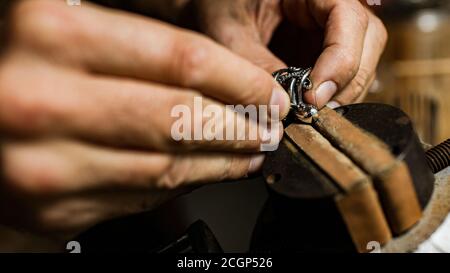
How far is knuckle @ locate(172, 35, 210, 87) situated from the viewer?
604 mm

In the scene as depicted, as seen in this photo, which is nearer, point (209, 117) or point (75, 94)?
point (75, 94)

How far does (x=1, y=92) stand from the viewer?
1.77ft

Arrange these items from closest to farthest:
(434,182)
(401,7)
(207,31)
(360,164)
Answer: (360,164), (434,182), (207,31), (401,7)

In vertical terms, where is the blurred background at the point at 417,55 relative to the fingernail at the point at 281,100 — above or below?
above

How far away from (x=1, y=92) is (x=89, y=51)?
107mm

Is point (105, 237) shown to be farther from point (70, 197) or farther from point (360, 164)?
point (360, 164)

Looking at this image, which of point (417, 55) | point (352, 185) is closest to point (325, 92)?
point (352, 185)

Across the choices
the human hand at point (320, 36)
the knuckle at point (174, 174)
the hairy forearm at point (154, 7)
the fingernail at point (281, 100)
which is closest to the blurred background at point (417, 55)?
the human hand at point (320, 36)

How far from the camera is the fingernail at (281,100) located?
2.50 ft

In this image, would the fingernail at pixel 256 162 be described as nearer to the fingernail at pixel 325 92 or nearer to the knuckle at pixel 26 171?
the fingernail at pixel 325 92

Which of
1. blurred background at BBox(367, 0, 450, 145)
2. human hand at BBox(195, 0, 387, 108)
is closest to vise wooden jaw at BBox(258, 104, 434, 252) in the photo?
human hand at BBox(195, 0, 387, 108)

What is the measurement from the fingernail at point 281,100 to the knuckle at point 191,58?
17 cm

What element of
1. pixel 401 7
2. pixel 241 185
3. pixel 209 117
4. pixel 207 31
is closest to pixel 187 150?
pixel 209 117

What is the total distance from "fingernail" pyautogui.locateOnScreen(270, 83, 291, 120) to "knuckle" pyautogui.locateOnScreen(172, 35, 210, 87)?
0.17 m
